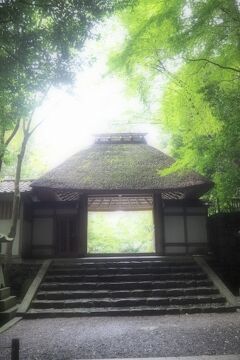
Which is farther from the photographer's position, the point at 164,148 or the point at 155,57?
the point at 164,148

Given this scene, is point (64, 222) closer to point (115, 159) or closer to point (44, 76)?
point (115, 159)

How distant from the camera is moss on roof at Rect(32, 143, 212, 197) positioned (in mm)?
13023

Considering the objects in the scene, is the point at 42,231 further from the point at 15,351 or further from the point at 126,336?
the point at 15,351

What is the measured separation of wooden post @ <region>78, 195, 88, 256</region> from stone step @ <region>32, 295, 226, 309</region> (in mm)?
3992

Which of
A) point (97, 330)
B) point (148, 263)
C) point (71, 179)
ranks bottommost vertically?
point (97, 330)

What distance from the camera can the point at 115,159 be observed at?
16000mm

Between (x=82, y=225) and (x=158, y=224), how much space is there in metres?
3.39

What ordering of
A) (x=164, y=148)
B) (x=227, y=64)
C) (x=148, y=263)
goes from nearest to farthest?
(x=227, y=64)
(x=148, y=263)
(x=164, y=148)

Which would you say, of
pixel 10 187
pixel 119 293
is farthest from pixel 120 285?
pixel 10 187

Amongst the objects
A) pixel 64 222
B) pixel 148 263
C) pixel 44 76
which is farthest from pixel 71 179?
pixel 44 76

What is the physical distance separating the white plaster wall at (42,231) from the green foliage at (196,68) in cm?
713

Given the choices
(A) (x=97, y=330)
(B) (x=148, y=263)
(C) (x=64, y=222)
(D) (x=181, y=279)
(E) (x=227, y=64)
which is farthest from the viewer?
(C) (x=64, y=222)

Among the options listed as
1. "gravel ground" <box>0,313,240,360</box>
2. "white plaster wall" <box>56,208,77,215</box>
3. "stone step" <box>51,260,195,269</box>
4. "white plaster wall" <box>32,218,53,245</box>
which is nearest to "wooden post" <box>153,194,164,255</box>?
"stone step" <box>51,260,195,269</box>

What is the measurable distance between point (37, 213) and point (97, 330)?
7985 millimetres
